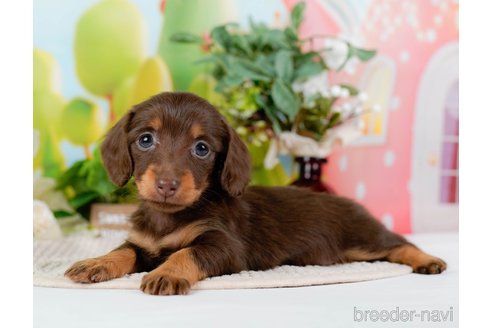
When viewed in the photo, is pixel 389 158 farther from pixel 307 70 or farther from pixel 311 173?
pixel 307 70

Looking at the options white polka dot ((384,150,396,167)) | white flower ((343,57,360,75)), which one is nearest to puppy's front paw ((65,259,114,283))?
white flower ((343,57,360,75))

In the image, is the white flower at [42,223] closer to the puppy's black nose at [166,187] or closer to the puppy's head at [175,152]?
the puppy's head at [175,152]

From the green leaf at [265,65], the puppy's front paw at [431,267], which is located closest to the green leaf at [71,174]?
the green leaf at [265,65]

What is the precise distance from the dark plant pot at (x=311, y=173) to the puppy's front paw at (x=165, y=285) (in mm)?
2147

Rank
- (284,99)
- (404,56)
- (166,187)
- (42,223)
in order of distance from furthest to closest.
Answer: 1. (404,56)
2. (284,99)
3. (42,223)
4. (166,187)

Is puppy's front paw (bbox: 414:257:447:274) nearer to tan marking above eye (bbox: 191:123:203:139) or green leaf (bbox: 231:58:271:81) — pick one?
tan marking above eye (bbox: 191:123:203:139)

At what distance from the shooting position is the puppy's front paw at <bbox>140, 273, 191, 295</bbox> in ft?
6.59

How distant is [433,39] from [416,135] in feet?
2.55

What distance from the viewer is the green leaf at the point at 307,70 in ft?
13.1

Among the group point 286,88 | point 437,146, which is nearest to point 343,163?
point 437,146

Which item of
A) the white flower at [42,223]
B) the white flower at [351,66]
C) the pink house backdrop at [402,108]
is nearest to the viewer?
the white flower at [42,223]

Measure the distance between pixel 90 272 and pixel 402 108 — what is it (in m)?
3.21

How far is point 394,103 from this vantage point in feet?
15.5

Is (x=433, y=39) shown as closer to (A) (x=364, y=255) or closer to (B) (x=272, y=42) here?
(B) (x=272, y=42)
